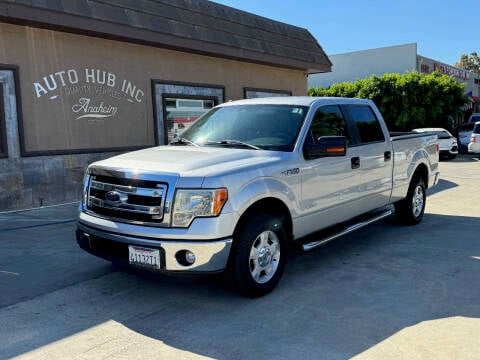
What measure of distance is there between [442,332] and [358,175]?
2.44m

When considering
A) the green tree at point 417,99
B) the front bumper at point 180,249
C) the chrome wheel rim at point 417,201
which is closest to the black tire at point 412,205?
the chrome wheel rim at point 417,201

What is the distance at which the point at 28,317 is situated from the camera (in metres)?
4.05

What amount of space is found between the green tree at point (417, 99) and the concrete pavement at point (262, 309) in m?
19.3

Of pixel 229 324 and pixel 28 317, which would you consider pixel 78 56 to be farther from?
pixel 229 324

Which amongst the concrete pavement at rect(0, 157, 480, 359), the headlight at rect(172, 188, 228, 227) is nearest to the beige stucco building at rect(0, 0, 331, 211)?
the concrete pavement at rect(0, 157, 480, 359)

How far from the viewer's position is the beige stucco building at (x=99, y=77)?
29.0 feet

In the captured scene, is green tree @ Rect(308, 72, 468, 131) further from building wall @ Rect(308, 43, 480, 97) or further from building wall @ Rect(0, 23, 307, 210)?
building wall @ Rect(0, 23, 307, 210)

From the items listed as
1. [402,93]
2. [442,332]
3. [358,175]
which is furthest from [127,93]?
[402,93]

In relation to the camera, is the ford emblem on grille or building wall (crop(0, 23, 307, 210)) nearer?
the ford emblem on grille

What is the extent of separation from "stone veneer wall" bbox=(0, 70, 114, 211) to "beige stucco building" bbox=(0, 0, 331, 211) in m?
0.02

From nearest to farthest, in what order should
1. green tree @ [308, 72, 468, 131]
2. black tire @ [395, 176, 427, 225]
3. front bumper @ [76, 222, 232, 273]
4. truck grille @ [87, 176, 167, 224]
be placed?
front bumper @ [76, 222, 232, 273] < truck grille @ [87, 176, 167, 224] < black tire @ [395, 176, 427, 225] < green tree @ [308, 72, 468, 131]

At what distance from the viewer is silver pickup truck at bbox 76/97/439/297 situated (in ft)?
13.1

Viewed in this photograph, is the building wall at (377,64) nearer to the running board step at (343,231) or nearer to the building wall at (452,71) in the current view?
the building wall at (452,71)

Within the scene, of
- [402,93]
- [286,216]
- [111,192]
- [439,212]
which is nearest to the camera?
[111,192]
